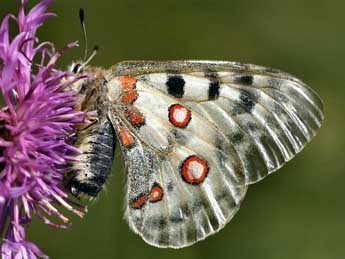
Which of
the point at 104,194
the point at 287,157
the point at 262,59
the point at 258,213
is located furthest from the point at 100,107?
the point at 262,59

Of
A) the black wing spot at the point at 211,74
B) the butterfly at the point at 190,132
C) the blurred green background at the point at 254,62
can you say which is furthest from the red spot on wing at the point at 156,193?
the blurred green background at the point at 254,62

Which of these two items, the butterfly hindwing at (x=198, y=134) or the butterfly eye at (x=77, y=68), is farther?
the butterfly hindwing at (x=198, y=134)

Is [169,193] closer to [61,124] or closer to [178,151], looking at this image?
[178,151]

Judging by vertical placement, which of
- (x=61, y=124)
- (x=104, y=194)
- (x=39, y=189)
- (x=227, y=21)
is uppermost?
(x=227, y=21)

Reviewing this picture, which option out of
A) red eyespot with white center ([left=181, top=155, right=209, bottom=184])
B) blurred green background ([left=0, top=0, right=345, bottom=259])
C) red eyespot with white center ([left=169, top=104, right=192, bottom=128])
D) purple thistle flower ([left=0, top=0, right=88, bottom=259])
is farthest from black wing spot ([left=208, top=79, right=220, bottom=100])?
blurred green background ([left=0, top=0, right=345, bottom=259])

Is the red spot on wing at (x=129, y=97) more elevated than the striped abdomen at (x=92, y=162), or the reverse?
the red spot on wing at (x=129, y=97)

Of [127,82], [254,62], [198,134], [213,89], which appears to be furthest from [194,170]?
[254,62]

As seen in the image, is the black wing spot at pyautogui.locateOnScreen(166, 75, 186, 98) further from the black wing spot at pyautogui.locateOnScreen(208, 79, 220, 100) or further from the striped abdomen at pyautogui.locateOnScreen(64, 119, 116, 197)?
the striped abdomen at pyautogui.locateOnScreen(64, 119, 116, 197)

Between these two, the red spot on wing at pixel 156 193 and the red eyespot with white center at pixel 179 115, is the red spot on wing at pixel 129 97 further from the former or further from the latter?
the red spot on wing at pixel 156 193
